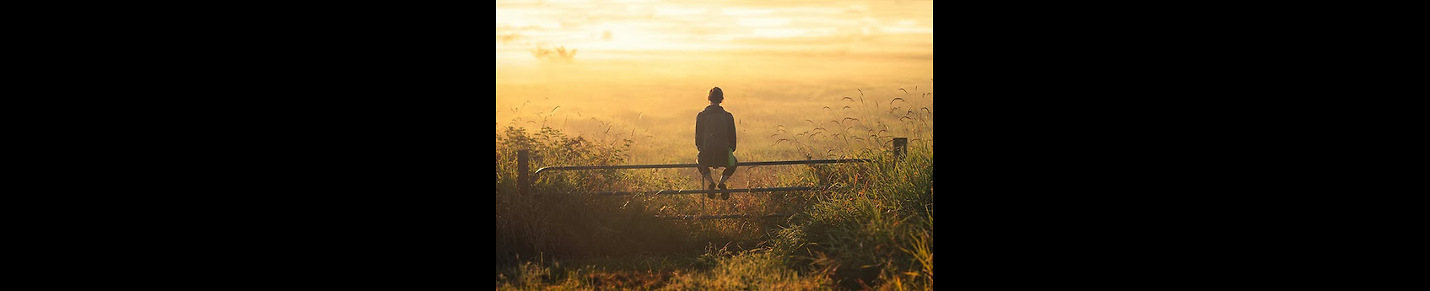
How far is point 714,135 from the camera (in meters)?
8.80

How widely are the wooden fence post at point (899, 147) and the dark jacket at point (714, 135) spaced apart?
1671 millimetres

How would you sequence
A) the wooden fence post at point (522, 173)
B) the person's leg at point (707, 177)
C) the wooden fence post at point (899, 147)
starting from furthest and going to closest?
the person's leg at point (707, 177)
the wooden fence post at point (522, 173)
the wooden fence post at point (899, 147)

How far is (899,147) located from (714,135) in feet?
7.09

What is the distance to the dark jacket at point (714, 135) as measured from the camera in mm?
8766

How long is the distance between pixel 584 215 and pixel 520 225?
25.0 inches

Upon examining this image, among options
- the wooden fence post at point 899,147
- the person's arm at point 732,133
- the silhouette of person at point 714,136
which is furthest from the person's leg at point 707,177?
the wooden fence post at point 899,147

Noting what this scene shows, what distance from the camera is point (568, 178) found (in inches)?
313

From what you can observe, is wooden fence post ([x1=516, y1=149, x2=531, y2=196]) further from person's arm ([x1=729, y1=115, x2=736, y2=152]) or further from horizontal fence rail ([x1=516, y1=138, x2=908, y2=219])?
person's arm ([x1=729, y1=115, x2=736, y2=152])

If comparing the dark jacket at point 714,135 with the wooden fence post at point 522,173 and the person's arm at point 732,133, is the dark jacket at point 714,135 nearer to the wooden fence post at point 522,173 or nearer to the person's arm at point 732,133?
the person's arm at point 732,133

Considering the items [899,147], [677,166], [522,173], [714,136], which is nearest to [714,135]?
[714,136]

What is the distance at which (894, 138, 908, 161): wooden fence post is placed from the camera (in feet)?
21.5

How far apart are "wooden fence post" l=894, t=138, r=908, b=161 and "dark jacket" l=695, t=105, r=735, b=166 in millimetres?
1671
